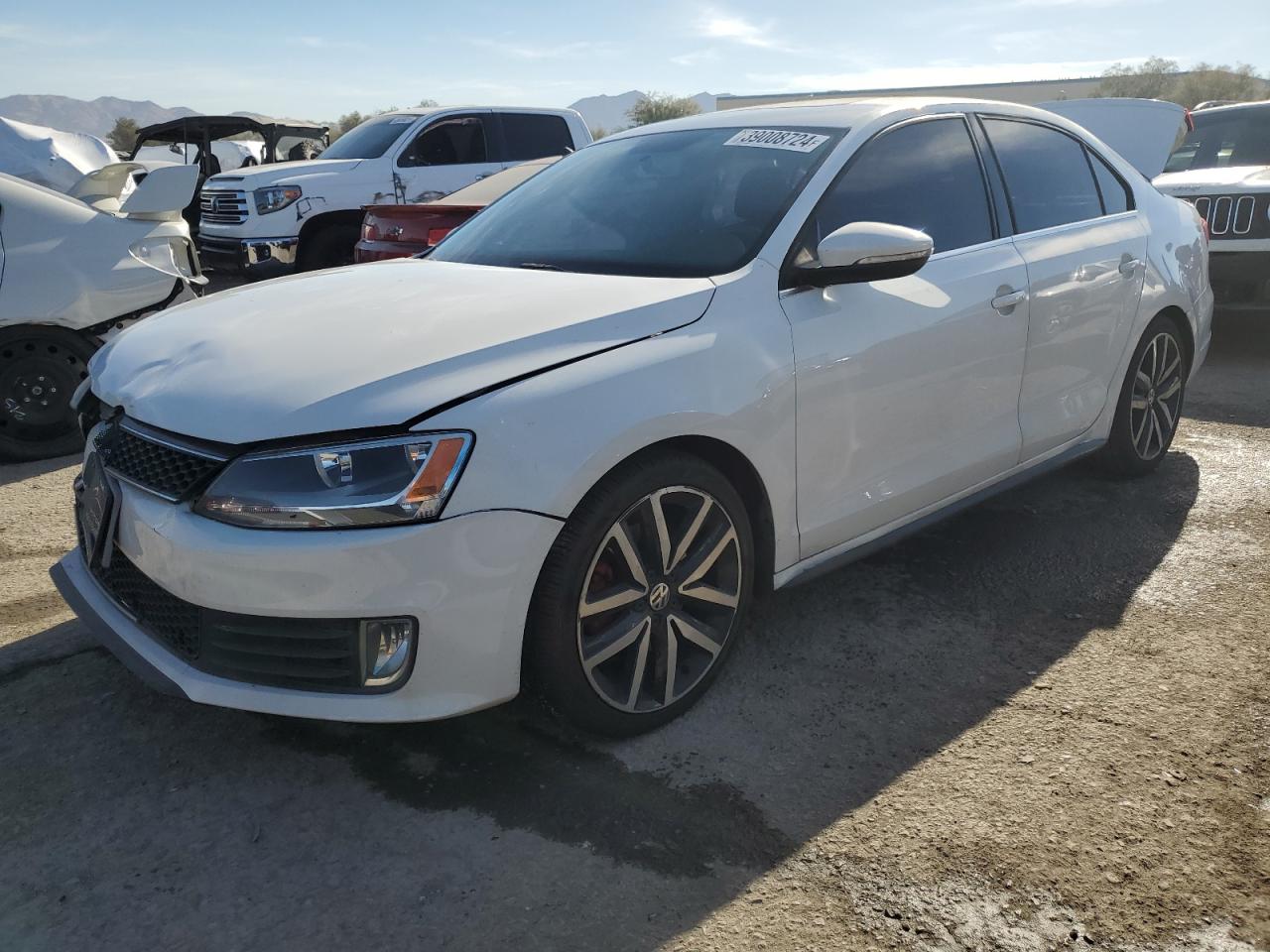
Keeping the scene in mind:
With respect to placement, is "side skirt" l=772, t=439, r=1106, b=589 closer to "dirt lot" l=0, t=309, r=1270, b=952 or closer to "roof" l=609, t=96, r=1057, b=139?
"dirt lot" l=0, t=309, r=1270, b=952

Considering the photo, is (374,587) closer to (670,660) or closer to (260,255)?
(670,660)

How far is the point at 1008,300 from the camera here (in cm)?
347

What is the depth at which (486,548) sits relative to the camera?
222cm

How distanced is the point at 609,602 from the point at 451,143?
8.87 m

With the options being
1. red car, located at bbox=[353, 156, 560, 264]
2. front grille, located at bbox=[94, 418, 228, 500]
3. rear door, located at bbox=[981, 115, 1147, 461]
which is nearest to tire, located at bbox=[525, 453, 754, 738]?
front grille, located at bbox=[94, 418, 228, 500]

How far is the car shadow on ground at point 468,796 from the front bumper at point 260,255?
7.09 m

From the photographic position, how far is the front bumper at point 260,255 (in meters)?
9.63

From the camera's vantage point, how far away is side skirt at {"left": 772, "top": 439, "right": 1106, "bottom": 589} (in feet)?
9.89

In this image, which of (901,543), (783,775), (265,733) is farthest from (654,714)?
(901,543)

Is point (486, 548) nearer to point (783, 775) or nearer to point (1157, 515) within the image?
point (783, 775)

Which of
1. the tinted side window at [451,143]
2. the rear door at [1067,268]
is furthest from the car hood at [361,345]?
the tinted side window at [451,143]

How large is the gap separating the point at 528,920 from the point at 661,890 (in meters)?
0.29

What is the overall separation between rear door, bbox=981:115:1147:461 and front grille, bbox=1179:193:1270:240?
334 cm

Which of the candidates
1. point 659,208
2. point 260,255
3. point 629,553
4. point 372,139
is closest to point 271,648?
point 629,553
